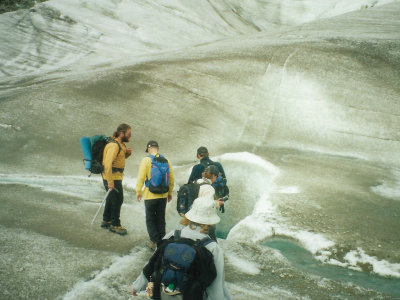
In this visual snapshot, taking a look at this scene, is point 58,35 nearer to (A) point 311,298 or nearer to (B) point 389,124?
(B) point 389,124

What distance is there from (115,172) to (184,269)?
324 centimetres

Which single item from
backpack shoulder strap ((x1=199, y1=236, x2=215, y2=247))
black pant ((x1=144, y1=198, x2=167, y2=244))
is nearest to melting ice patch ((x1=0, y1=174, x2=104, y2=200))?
black pant ((x1=144, y1=198, x2=167, y2=244))

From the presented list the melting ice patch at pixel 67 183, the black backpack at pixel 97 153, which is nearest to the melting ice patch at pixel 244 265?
the black backpack at pixel 97 153

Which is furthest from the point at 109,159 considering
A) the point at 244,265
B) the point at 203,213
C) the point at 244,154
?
the point at 244,154

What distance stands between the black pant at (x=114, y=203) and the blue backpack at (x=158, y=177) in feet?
2.66

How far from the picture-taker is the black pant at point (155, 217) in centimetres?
534

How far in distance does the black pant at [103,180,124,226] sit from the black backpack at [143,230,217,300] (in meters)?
2.95

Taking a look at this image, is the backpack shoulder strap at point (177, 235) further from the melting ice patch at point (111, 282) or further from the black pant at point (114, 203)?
the black pant at point (114, 203)

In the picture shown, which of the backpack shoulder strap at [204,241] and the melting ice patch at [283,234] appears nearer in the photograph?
the backpack shoulder strap at [204,241]

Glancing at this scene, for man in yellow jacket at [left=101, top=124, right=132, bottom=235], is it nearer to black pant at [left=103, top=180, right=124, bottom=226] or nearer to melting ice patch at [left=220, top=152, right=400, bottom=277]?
black pant at [left=103, top=180, right=124, bottom=226]

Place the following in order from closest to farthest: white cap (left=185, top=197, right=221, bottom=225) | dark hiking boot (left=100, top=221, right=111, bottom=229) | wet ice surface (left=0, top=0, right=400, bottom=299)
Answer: white cap (left=185, top=197, right=221, bottom=225) < wet ice surface (left=0, top=0, right=400, bottom=299) < dark hiking boot (left=100, top=221, right=111, bottom=229)

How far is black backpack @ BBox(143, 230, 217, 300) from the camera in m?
2.78

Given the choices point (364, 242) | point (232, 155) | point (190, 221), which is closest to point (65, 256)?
point (190, 221)

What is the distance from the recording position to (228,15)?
39.1 meters
